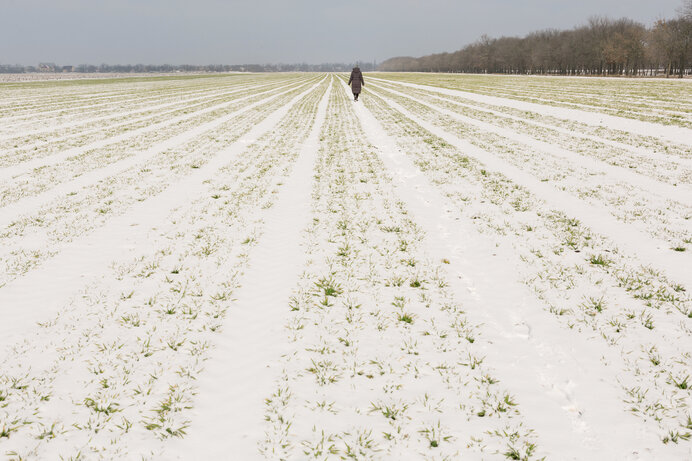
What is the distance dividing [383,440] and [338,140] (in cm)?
1337

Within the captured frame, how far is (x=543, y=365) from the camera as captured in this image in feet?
12.1

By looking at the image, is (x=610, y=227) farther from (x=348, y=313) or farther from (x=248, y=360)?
(x=248, y=360)

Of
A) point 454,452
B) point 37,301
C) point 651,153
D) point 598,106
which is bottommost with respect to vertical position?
point 454,452

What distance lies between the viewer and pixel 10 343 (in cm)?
400

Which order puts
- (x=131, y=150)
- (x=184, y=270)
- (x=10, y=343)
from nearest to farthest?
(x=10, y=343), (x=184, y=270), (x=131, y=150)

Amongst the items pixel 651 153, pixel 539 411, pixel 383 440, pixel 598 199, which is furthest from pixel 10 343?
pixel 651 153

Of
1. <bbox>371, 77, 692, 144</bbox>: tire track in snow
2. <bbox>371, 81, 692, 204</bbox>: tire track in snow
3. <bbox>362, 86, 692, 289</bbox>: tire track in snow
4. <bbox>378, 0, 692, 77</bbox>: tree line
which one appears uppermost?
<bbox>378, 0, 692, 77</bbox>: tree line

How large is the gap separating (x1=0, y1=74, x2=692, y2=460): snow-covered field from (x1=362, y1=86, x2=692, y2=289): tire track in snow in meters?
0.06

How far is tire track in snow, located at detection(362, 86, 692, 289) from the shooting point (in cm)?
545

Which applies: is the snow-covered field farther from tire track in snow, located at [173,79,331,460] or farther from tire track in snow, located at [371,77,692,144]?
tire track in snow, located at [371,77,692,144]

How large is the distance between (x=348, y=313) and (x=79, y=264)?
14.2 feet

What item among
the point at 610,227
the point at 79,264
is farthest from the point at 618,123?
the point at 79,264

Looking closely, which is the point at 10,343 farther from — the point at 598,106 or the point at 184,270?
the point at 598,106

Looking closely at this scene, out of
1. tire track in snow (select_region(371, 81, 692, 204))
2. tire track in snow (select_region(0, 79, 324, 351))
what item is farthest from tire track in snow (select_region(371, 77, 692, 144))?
tire track in snow (select_region(0, 79, 324, 351))
